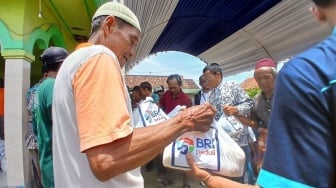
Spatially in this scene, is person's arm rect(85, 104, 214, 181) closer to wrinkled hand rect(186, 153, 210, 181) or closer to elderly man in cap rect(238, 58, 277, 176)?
wrinkled hand rect(186, 153, 210, 181)

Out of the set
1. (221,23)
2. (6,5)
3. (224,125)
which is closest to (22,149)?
(6,5)

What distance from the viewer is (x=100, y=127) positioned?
112cm

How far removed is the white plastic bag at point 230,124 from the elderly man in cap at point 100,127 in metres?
2.24

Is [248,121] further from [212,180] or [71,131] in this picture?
[71,131]

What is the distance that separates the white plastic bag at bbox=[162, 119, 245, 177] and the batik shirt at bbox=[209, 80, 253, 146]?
5.59ft

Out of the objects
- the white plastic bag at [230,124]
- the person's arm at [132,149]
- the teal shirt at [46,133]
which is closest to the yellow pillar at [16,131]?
the teal shirt at [46,133]

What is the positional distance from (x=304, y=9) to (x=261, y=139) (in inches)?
112

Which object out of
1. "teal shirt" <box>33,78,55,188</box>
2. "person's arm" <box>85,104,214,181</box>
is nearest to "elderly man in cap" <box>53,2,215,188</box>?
"person's arm" <box>85,104,214,181</box>

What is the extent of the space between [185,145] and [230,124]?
1.53 meters

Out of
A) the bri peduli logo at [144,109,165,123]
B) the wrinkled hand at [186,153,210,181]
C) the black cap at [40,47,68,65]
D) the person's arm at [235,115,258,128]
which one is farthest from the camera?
the person's arm at [235,115,258,128]

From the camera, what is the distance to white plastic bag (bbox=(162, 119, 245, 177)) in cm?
221

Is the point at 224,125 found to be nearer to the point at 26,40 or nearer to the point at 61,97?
the point at 61,97

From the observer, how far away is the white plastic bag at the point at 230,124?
3646 mm

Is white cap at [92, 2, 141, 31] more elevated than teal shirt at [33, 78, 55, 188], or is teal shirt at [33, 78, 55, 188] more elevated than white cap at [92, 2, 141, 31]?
white cap at [92, 2, 141, 31]
